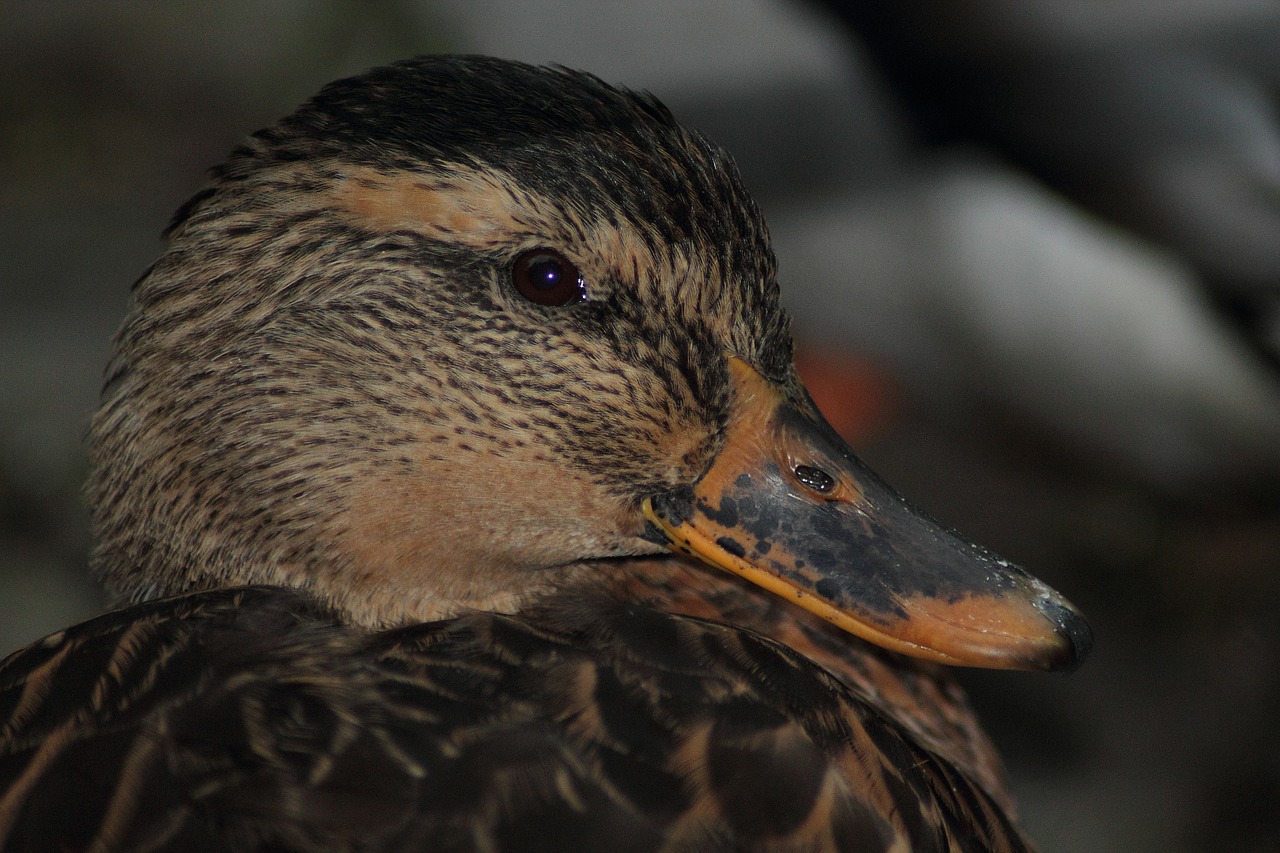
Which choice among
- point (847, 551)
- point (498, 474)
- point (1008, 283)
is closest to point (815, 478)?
point (847, 551)

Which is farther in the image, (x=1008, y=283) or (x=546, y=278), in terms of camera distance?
(x=1008, y=283)

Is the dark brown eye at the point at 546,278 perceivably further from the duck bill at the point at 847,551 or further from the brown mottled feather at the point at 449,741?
the brown mottled feather at the point at 449,741

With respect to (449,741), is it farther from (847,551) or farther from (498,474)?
(847,551)

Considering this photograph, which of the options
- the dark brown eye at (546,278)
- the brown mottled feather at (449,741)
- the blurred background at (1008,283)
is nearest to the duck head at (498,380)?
the dark brown eye at (546,278)

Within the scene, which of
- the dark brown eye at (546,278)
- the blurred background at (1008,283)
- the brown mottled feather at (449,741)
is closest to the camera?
the brown mottled feather at (449,741)

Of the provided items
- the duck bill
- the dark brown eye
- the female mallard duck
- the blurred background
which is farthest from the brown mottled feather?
the blurred background

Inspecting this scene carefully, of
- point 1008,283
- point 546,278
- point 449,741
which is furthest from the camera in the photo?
point 1008,283

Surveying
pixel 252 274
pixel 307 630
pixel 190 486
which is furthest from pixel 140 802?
pixel 252 274

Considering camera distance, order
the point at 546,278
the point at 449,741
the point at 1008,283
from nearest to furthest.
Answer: the point at 449,741
the point at 546,278
the point at 1008,283

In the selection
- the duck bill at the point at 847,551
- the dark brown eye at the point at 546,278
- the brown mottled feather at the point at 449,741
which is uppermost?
the dark brown eye at the point at 546,278
